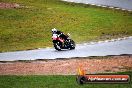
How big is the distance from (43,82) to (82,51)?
293 inches

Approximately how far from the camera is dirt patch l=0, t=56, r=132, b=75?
20781 millimetres

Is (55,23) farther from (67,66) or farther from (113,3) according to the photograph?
(67,66)

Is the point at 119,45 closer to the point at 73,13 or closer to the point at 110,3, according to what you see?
the point at 73,13

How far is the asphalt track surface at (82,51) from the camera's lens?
80.9 ft

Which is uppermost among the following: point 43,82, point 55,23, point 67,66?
point 67,66

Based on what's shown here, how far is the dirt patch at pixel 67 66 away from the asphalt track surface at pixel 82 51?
141 cm

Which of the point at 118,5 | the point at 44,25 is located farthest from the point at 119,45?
the point at 118,5

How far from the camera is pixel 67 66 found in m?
21.7

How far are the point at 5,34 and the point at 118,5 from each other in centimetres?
1638

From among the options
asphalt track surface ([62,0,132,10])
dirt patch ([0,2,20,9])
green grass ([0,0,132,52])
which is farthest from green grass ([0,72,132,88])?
asphalt track surface ([62,0,132,10])

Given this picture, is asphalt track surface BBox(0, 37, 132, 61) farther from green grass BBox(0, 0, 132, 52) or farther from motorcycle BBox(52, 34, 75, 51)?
green grass BBox(0, 0, 132, 52)

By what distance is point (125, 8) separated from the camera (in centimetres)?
4319

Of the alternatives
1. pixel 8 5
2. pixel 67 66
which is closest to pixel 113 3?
pixel 8 5

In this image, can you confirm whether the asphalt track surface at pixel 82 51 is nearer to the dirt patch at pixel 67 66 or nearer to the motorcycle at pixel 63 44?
the motorcycle at pixel 63 44
